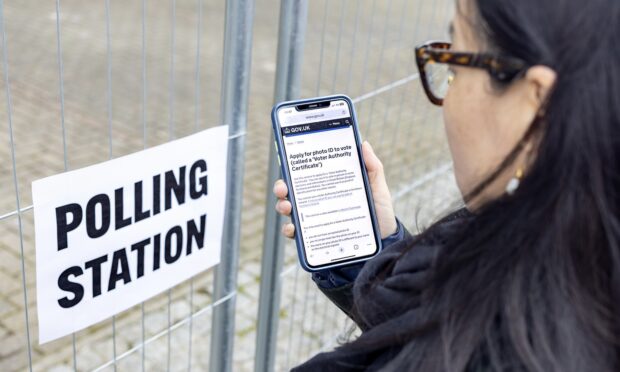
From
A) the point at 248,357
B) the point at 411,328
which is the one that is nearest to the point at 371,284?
the point at 411,328

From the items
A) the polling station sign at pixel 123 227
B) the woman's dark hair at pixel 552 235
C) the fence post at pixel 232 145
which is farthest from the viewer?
the fence post at pixel 232 145

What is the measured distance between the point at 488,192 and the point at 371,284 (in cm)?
33

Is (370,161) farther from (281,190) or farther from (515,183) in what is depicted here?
(515,183)

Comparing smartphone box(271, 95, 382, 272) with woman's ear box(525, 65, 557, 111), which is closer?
woman's ear box(525, 65, 557, 111)

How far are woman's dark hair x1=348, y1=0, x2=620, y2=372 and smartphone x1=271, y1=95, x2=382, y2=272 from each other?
63cm

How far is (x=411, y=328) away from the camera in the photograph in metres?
1.04

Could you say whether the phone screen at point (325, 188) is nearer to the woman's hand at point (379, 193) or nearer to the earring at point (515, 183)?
the woman's hand at point (379, 193)

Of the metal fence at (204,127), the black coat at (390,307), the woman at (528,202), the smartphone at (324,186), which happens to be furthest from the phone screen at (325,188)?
the woman at (528,202)

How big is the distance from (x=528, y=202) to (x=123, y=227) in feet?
3.11

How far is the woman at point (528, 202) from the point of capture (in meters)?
0.88

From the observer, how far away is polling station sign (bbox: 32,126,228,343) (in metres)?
1.46

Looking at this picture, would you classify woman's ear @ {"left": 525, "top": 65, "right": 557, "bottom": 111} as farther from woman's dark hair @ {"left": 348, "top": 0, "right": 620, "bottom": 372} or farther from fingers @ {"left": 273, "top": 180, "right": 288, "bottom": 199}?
fingers @ {"left": 273, "top": 180, "right": 288, "bottom": 199}

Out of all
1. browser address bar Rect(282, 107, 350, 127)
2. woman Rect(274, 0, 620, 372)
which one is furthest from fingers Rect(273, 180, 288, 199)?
woman Rect(274, 0, 620, 372)

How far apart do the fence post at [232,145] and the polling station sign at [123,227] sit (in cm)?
7
